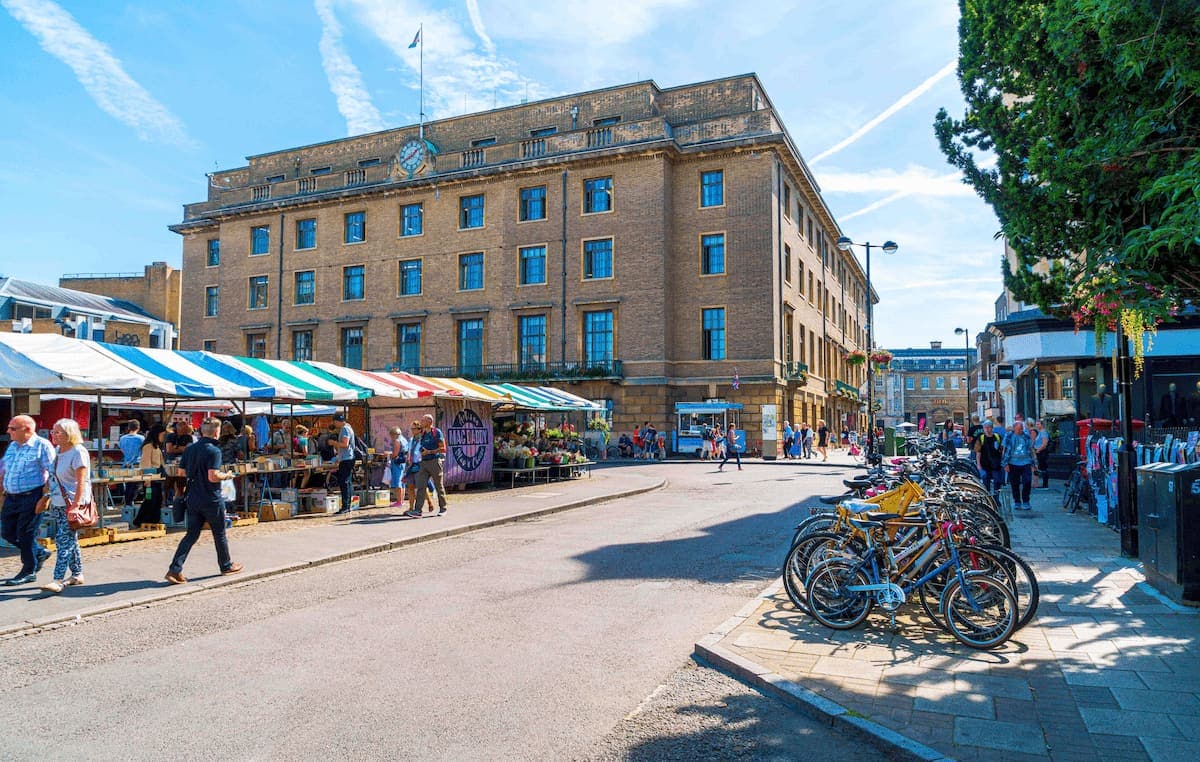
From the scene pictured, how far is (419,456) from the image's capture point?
14.7 m

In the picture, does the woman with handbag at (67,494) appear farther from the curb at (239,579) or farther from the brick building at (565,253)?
the brick building at (565,253)

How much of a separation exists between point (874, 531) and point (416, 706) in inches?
152

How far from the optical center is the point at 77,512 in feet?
26.3

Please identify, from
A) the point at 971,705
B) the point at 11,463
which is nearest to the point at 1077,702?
the point at 971,705

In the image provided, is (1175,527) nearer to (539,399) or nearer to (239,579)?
(239,579)

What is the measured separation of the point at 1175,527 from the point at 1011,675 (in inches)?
119

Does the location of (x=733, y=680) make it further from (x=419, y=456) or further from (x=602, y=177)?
(x=602, y=177)

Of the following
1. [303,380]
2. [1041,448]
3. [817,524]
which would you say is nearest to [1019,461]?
[1041,448]

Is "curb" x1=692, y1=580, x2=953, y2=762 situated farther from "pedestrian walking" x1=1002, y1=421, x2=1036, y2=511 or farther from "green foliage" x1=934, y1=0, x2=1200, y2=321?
"pedestrian walking" x1=1002, y1=421, x2=1036, y2=511

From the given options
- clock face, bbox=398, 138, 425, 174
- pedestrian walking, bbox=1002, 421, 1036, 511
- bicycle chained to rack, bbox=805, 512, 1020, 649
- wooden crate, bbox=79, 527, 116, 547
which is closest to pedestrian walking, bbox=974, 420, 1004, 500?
pedestrian walking, bbox=1002, 421, 1036, 511

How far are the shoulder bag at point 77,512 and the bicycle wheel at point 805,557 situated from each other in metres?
7.03

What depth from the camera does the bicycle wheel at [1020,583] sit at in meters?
5.95

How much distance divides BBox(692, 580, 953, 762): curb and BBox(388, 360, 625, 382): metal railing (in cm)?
3195

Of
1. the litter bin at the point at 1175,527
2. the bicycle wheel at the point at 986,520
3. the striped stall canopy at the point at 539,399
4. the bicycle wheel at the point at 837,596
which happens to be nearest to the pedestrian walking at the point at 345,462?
the striped stall canopy at the point at 539,399
